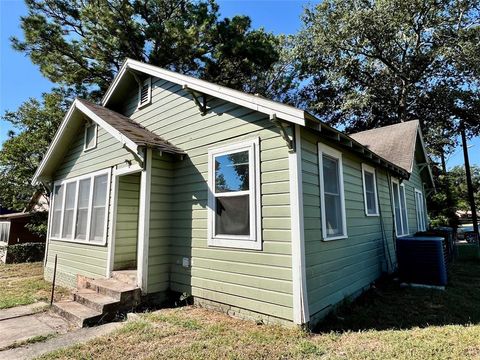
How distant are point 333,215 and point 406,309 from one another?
1990mm

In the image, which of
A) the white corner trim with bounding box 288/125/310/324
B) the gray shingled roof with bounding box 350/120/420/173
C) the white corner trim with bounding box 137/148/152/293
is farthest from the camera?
the gray shingled roof with bounding box 350/120/420/173

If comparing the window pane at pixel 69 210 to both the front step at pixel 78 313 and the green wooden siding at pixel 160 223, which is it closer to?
the front step at pixel 78 313

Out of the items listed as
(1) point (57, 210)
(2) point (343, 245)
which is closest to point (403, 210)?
(2) point (343, 245)

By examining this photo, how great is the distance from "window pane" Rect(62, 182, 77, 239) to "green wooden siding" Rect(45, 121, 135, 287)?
256mm

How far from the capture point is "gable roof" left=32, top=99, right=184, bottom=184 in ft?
18.7

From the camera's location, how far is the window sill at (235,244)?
4551 millimetres

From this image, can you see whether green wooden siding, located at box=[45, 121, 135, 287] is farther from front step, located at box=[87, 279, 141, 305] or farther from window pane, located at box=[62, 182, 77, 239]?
front step, located at box=[87, 279, 141, 305]

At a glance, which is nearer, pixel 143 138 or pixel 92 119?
pixel 143 138

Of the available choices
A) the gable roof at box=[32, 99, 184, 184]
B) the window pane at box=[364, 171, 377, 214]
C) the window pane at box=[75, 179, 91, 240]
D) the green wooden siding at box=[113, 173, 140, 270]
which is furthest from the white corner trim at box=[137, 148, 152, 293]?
the window pane at box=[364, 171, 377, 214]

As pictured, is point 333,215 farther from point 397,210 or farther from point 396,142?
point 396,142

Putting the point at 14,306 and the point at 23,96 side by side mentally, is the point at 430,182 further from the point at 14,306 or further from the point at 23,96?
the point at 23,96

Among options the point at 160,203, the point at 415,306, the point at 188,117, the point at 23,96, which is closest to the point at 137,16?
the point at 23,96

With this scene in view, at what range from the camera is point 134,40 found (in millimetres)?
15742

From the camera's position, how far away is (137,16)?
16.1 meters
